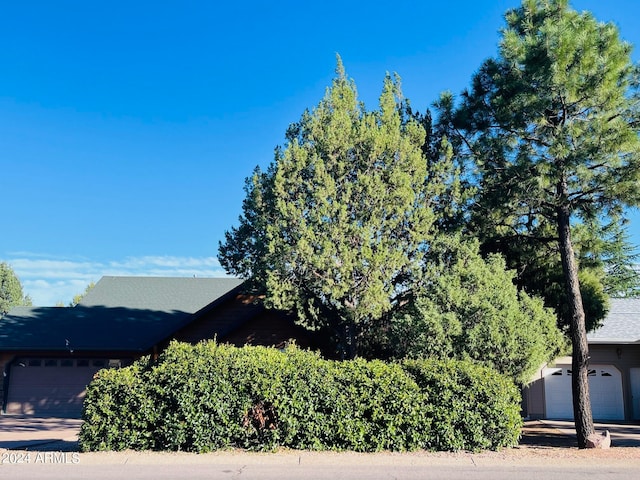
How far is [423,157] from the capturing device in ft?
52.5

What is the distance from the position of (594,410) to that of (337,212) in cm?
1407

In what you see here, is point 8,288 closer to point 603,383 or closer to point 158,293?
point 158,293

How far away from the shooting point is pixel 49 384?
22.0m

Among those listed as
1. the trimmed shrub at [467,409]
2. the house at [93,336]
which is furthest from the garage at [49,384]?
the trimmed shrub at [467,409]

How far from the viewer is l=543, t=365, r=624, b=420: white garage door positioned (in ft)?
69.2

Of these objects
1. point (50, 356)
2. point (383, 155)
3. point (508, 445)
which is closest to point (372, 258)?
point (383, 155)

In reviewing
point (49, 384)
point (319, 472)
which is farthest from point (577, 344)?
point (49, 384)

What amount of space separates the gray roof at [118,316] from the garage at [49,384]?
1.00 meters

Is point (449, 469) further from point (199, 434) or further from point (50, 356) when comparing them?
point (50, 356)

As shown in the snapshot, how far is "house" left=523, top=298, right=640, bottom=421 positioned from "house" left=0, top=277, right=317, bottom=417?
31.4 ft

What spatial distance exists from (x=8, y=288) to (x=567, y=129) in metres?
61.5

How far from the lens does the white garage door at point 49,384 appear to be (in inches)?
858

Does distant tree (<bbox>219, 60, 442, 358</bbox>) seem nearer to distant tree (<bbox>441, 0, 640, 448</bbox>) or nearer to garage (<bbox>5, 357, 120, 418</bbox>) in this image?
distant tree (<bbox>441, 0, 640, 448</bbox>)

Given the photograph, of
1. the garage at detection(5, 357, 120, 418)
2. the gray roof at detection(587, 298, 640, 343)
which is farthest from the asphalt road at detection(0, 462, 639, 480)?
the garage at detection(5, 357, 120, 418)
